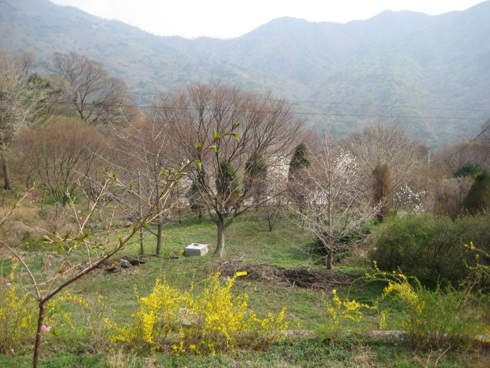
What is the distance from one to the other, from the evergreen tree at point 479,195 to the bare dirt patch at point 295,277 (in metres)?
6.16

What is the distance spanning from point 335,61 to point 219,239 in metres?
107

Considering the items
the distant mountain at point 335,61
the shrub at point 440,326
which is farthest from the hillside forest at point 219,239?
the distant mountain at point 335,61

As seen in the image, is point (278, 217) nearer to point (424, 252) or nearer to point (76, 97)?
point (424, 252)

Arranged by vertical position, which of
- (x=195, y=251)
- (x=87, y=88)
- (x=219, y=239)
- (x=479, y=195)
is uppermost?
(x=87, y=88)

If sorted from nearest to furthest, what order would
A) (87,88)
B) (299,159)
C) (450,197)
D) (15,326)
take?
(15,326) < (450,197) < (299,159) < (87,88)

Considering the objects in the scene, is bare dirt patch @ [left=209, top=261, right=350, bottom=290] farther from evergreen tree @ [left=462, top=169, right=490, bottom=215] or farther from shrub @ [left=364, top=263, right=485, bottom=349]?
evergreen tree @ [left=462, top=169, right=490, bottom=215]

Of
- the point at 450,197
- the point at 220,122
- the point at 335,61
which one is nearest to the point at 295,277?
the point at 220,122

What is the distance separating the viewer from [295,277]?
733 centimetres

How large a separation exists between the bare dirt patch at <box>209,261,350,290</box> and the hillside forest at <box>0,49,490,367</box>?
8 cm

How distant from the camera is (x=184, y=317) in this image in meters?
3.70

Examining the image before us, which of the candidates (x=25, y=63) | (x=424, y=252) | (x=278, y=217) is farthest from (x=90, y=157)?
(x=25, y=63)

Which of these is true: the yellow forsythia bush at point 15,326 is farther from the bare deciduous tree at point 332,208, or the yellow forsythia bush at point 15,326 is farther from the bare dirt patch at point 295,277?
the bare deciduous tree at point 332,208

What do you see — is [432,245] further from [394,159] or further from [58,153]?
[58,153]

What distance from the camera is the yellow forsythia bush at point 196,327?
11.2 feet
